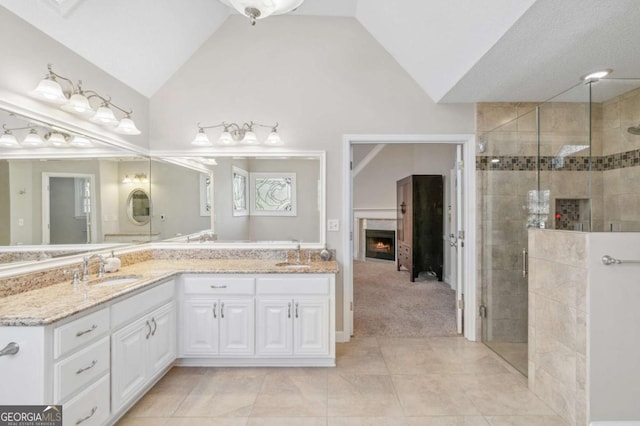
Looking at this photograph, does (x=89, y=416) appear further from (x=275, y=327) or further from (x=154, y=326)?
(x=275, y=327)

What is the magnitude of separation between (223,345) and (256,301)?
1.47 ft

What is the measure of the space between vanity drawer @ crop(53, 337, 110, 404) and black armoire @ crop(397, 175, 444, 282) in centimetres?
473

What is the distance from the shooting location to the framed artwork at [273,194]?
3090 mm

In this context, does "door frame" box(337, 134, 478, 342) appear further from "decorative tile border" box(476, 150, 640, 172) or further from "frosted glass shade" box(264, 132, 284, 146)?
"frosted glass shade" box(264, 132, 284, 146)

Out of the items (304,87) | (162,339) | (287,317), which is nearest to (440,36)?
(304,87)

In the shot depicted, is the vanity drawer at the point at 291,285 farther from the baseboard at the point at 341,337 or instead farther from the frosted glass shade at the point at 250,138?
the frosted glass shade at the point at 250,138

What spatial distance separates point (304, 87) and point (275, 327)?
2226 millimetres

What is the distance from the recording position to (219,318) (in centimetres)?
250

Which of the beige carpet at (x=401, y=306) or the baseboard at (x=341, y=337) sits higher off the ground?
the baseboard at (x=341, y=337)

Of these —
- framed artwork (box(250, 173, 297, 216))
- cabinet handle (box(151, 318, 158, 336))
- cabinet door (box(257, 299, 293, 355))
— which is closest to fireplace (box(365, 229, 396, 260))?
framed artwork (box(250, 173, 297, 216))

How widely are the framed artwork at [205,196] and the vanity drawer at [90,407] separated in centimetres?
169

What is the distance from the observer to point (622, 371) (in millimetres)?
1766

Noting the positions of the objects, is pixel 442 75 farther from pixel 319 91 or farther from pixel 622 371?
pixel 622 371

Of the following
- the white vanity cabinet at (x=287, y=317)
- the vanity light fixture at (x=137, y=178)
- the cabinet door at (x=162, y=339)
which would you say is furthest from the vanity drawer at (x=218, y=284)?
the vanity light fixture at (x=137, y=178)
